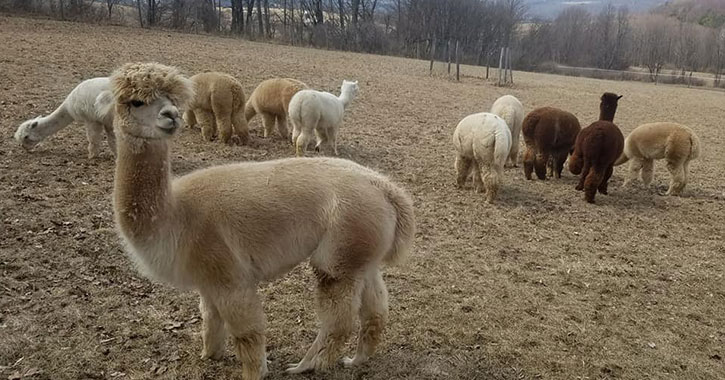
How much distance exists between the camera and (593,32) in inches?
2156

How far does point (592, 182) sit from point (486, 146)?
→ 1775mm

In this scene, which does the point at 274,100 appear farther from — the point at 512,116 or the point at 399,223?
the point at 399,223

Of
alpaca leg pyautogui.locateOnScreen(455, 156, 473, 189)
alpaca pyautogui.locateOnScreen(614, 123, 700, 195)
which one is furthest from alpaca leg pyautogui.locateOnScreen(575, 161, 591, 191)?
alpaca leg pyautogui.locateOnScreen(455, 156, 473, 189)

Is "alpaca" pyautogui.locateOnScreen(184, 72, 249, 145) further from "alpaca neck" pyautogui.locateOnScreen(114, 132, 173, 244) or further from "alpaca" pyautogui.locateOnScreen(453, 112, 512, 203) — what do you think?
"alpaca neck" pyautogui.locateOnScreen(114, 132, 173, 244)

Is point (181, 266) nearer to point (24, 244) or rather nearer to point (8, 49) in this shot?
point (24, 244)

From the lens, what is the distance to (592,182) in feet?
26.2

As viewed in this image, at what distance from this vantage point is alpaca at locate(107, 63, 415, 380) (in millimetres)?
2891

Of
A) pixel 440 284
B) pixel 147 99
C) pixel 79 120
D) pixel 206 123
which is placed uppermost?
pixel 147 99

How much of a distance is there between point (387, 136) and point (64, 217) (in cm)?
702

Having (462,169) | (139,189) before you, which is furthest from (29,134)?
(462,169)

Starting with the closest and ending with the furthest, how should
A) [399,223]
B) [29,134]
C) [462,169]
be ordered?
[399,223] → [29,134] → [462,169]

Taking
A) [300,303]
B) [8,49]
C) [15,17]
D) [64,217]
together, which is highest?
[15,17]

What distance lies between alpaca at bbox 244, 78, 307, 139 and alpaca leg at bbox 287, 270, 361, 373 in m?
6.71

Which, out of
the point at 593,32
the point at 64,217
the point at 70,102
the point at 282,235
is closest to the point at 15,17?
the point at 70,102
